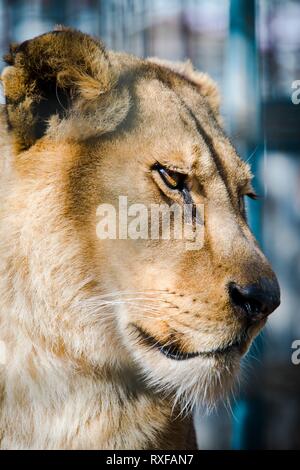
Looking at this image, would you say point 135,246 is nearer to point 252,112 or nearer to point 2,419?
point 2,419

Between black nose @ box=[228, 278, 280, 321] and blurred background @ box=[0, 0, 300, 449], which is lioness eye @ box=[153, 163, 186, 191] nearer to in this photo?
black nose @ box=[228, 278, 280, 321]

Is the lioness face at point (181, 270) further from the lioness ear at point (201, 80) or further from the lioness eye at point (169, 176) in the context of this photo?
the lioness ear at point (201, 80)

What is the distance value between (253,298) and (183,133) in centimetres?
31

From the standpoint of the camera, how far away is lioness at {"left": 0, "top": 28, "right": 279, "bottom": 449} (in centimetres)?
115

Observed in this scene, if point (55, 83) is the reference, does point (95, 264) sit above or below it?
below

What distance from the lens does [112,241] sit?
46.3 inches

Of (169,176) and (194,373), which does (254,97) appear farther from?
(194,373)

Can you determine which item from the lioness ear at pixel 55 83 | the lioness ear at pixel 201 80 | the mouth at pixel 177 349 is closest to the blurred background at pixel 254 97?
the lioness ear at pixel 201 80

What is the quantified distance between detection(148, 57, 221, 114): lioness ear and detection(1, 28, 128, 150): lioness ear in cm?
35

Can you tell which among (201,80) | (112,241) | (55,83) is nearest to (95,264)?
(112,241)

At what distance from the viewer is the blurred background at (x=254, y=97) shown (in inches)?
65.1
